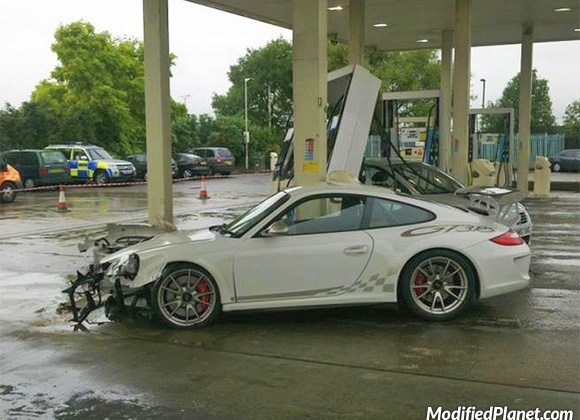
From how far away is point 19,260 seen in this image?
10414mm

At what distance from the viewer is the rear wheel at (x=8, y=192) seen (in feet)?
69.7

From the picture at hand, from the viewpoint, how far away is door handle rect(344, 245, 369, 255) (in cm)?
621

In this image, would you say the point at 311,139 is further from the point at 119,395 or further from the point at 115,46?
the point at 115,46

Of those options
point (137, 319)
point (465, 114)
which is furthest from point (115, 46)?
point (137, 319)

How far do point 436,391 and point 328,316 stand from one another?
7.40ft

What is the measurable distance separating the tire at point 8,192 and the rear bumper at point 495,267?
61.1 ft

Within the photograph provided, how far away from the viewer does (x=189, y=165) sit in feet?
116

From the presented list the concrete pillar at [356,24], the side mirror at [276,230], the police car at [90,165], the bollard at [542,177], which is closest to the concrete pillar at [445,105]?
the concrete pillar at [356,24]

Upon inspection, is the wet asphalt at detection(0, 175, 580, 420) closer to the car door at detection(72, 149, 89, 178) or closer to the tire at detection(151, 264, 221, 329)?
the tire at detection(151, 264, 221, 329)

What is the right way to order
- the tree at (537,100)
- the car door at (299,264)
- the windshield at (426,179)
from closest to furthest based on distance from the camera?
the car door at (299,264), the windshield at (426,179), the tree at (537,100)

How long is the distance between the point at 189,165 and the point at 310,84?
26450 millimetres

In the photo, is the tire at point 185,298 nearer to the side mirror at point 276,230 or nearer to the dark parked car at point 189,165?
the side mirror at point 276,230

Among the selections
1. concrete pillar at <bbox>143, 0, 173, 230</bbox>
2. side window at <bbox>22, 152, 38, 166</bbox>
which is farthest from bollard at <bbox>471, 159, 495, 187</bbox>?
side window at <bbox>22, 152, 38, 166</bbox>

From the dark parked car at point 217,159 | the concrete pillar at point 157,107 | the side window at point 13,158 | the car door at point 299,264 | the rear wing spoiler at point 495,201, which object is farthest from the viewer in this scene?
the dark parked car at point 217,159
